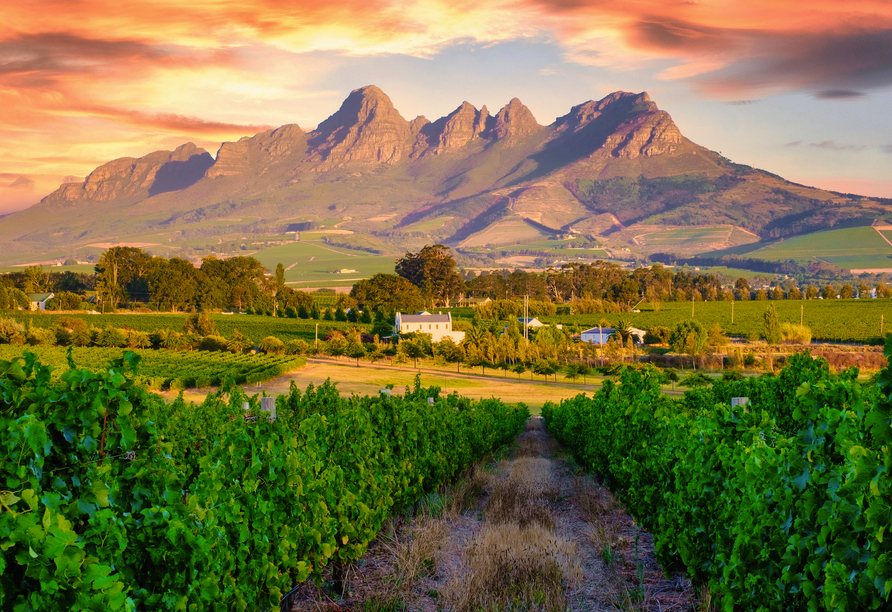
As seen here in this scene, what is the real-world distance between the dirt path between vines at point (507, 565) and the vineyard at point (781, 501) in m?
0.57

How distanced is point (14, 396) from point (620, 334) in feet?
235

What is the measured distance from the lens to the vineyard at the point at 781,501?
3.29 metres

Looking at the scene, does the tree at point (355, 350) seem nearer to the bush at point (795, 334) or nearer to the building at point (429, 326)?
the building at point (429, 326)

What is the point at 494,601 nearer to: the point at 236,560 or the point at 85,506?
the point at 236,560

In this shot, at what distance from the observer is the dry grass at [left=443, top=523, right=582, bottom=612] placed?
21.6 feet

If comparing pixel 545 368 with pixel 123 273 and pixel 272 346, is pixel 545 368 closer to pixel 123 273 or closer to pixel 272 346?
pixel 272 346

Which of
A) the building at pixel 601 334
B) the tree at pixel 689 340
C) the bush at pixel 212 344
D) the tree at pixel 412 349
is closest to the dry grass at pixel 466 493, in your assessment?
the tree at pixel 412 349

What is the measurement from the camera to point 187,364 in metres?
53.6

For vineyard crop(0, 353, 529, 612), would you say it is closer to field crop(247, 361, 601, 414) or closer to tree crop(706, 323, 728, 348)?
field crop(247, 361, 601, 414)

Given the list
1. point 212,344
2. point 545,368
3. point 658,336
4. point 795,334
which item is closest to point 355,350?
point 212,344

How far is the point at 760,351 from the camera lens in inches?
2547

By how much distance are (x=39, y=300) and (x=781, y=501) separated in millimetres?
127038

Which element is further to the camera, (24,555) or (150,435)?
(150,435)

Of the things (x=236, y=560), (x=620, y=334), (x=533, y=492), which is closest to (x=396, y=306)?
(x=620, y=334)
